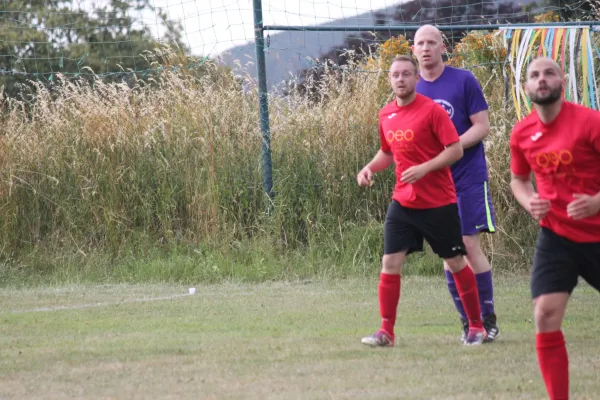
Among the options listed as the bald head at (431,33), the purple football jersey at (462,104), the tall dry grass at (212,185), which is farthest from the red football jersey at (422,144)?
the tall dry grass at (212,185)

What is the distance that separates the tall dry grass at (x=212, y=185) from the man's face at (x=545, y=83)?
21.6ft

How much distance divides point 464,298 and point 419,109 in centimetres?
127

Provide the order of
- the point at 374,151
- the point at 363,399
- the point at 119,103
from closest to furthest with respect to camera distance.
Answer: the point at 363,399 → the point at 374,151 → the point at 119,103

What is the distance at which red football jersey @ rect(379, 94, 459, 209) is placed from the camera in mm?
6656

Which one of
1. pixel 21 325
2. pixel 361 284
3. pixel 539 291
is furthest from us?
pixel 361 284

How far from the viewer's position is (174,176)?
12.2 metres

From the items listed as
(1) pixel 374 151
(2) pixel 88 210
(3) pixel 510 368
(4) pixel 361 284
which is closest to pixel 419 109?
(3) pixel 510 368

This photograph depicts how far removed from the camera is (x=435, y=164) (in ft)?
21.4

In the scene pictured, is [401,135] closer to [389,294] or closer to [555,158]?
[389,294]

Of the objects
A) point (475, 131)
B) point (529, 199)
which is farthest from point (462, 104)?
point (529, 199)

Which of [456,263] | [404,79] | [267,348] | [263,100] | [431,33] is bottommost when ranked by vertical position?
[267,348]

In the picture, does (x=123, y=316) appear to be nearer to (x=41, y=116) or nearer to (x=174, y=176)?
(x=174, y=176)

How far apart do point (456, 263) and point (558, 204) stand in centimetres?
221

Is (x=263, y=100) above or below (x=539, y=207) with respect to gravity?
below
